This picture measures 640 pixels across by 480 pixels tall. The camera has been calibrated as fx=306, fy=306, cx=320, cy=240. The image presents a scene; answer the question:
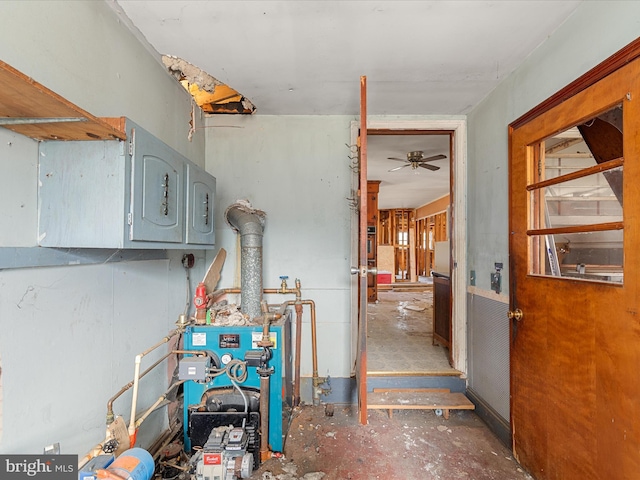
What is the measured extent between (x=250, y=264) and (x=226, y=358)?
0.64 m

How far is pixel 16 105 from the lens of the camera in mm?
868

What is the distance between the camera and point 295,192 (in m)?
2.74

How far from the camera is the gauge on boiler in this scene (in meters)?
1.89

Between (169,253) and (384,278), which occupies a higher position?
(169,253)

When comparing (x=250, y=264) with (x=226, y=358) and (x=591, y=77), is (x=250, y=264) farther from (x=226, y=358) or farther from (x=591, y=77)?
(x=591, y=77)

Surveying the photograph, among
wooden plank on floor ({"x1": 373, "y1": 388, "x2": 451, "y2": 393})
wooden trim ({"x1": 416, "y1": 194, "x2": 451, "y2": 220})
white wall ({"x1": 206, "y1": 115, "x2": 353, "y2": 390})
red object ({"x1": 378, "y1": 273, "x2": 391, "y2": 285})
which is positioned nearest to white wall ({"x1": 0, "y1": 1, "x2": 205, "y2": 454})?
white wall ({"x1": 206, "y1": 115, "x2": 353, "y2": 390})

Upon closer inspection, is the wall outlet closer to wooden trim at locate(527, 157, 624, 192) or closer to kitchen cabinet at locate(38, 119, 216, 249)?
wooden trim at locate(527, 157, 624, 192)

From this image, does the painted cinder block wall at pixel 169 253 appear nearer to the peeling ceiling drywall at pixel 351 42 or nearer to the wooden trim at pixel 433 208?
the peeling ceiling drywall at pixel 351 42

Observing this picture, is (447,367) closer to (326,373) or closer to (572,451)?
(326,373)

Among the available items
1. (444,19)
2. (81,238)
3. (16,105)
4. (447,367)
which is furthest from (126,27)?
(447,367)

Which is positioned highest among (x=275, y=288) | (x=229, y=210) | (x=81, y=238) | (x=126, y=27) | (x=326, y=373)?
(x=126, y=27)

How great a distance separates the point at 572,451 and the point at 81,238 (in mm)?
2325

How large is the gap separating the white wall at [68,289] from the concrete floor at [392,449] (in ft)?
3.18

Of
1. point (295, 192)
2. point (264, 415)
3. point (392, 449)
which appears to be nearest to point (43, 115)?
point (264, 415)
